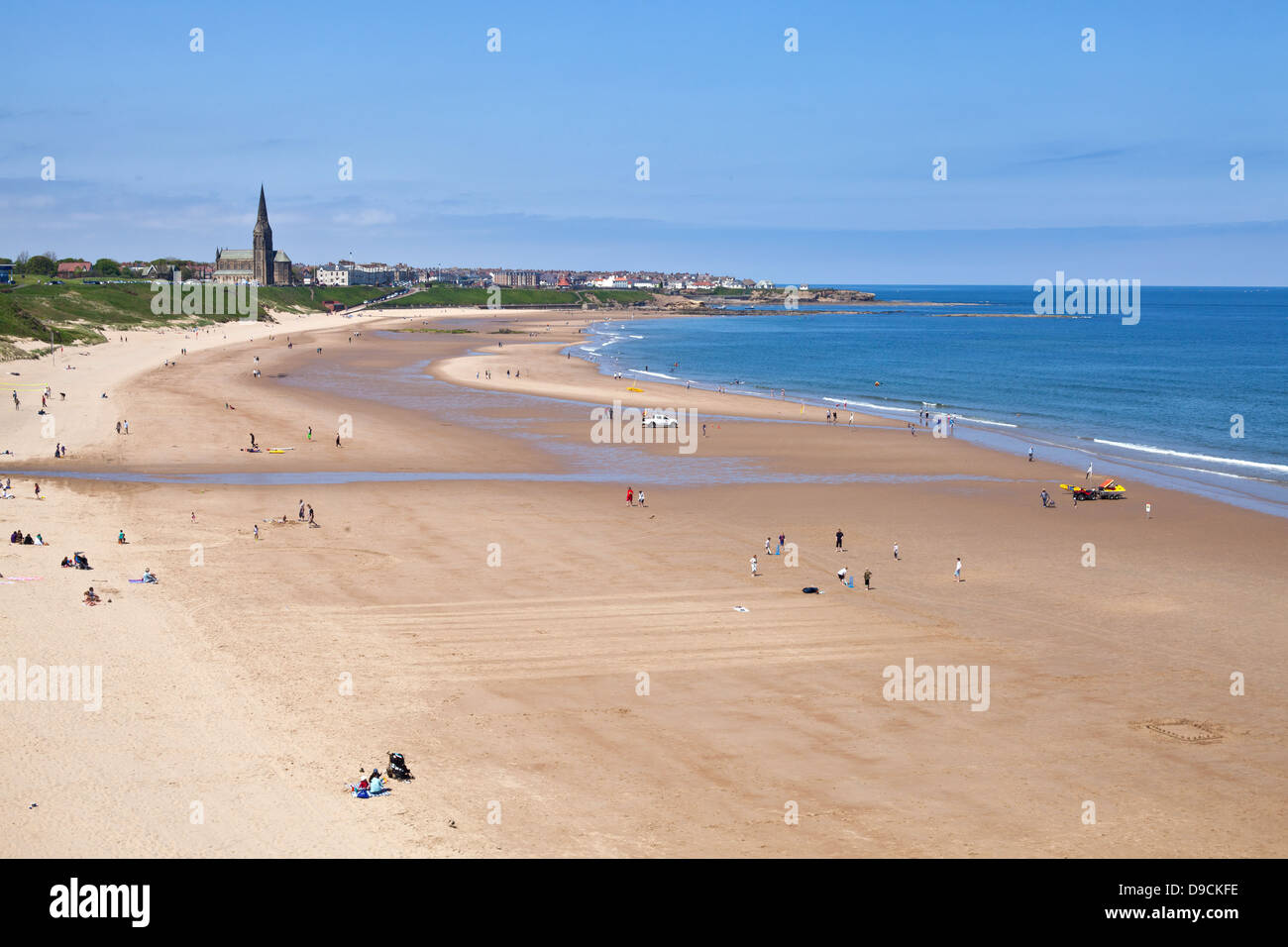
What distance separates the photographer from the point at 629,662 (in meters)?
24.4

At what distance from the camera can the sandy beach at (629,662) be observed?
17297 mm

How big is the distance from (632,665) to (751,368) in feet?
292

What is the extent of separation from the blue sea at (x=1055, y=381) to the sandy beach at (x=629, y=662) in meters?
12.4

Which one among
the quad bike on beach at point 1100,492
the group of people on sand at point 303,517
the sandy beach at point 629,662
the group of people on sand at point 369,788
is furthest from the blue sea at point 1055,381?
the group of people on sand at point 369,788

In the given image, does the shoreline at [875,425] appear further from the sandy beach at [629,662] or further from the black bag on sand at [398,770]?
the black bag on sand at [398,770]

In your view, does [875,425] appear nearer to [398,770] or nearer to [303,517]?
[303,517]

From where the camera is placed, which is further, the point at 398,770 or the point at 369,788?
the point at 398,770

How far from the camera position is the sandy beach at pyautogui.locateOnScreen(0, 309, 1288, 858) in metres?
17.3

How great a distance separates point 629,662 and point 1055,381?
81164 mm

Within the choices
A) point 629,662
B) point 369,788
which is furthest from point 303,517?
point 369,788

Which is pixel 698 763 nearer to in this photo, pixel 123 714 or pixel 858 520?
pixel 123 714

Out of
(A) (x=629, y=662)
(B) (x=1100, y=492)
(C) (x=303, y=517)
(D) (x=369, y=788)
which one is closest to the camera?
(D) (x=369, y=788)

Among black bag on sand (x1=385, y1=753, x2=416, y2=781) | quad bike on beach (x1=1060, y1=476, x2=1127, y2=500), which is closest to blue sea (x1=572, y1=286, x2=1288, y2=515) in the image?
quad bike on beach (x1=1060, y1=476, x2=1127, y2=500)
